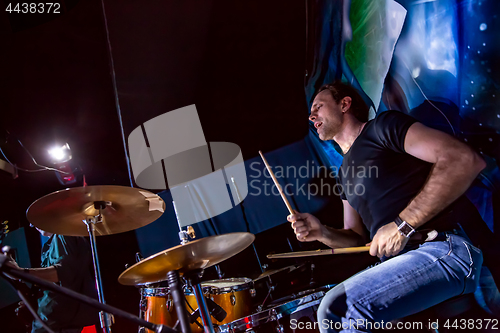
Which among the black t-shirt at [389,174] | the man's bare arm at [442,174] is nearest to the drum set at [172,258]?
the black t-shirt at [389,174]

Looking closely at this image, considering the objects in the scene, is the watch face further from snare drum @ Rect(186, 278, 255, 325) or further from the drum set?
snare drum @ Rect(186, 278, 255, 325)

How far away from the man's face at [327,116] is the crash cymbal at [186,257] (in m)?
0.87

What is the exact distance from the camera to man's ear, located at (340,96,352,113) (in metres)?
1.90

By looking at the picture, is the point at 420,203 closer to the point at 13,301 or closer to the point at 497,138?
the point at 497,138

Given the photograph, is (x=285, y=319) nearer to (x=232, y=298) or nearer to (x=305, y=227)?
(x=305, y=227)

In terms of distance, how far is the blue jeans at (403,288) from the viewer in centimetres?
113

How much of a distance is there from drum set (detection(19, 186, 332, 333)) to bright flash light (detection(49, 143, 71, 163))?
66.0 inches

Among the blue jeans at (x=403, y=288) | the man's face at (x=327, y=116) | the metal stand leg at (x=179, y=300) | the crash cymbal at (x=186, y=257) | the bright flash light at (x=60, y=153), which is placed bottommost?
the blue jeans at (x=403, y=288)

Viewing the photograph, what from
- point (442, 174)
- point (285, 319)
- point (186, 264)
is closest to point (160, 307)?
point (285, 319)

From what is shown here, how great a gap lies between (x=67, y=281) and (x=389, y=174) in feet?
8.67

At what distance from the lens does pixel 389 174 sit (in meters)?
1.49

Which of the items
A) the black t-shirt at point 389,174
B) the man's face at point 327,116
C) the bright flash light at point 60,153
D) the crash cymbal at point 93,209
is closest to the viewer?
the black t-shirt at point 389,174

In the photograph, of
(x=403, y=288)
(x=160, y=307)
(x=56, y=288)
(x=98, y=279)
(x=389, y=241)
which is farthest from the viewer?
(x=160, y=307)

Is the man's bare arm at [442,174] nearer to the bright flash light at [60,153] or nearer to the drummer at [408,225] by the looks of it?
the drummer at [408,225]
